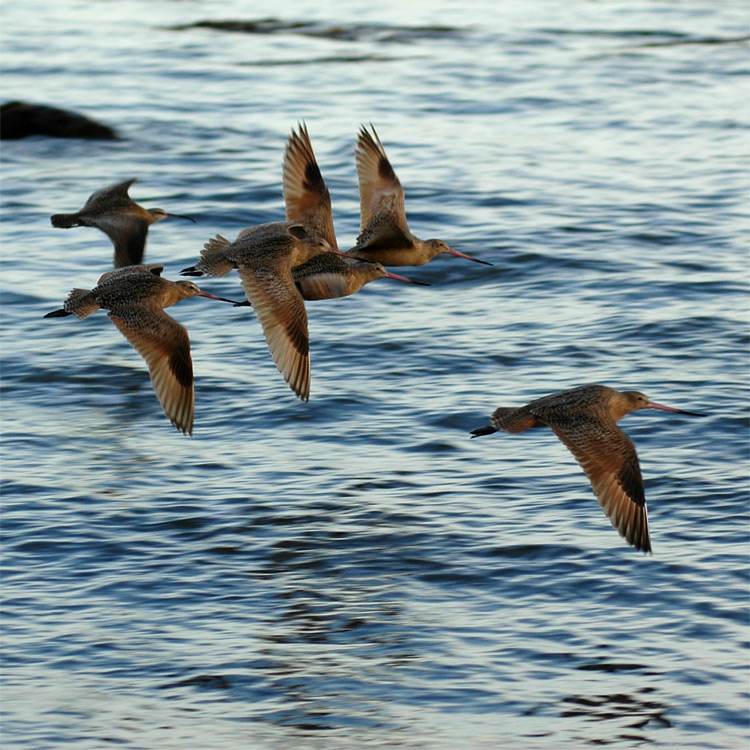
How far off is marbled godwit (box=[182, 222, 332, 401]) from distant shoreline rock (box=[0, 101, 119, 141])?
1011cm

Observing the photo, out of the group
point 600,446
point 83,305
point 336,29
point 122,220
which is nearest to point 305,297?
point 83,305

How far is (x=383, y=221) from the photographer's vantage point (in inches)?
408

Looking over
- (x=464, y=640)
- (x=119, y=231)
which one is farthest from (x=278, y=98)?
(x=464, y=640)

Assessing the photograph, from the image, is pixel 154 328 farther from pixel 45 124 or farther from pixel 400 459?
pixel 45 124

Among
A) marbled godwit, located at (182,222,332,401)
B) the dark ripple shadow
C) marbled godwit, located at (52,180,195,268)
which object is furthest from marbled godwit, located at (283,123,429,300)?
the dark ripple shadow

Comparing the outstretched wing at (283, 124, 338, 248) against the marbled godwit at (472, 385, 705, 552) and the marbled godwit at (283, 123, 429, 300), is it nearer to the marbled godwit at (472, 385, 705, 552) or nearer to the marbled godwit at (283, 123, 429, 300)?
the marbled godwit at (283, 123, 429, 300)

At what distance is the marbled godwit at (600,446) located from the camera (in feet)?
27.6

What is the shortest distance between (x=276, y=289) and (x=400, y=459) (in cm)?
194

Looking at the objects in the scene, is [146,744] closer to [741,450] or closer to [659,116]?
[741,450]

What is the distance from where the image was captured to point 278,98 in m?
21.0

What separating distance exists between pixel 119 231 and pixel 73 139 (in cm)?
811

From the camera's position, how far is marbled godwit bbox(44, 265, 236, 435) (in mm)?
8977

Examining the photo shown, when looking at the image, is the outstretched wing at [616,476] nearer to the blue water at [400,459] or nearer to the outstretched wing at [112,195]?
the blue water at [400,459]

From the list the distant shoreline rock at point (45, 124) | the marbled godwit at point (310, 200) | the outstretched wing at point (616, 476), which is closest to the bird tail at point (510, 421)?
the outstretched wing at point (616, 476)
